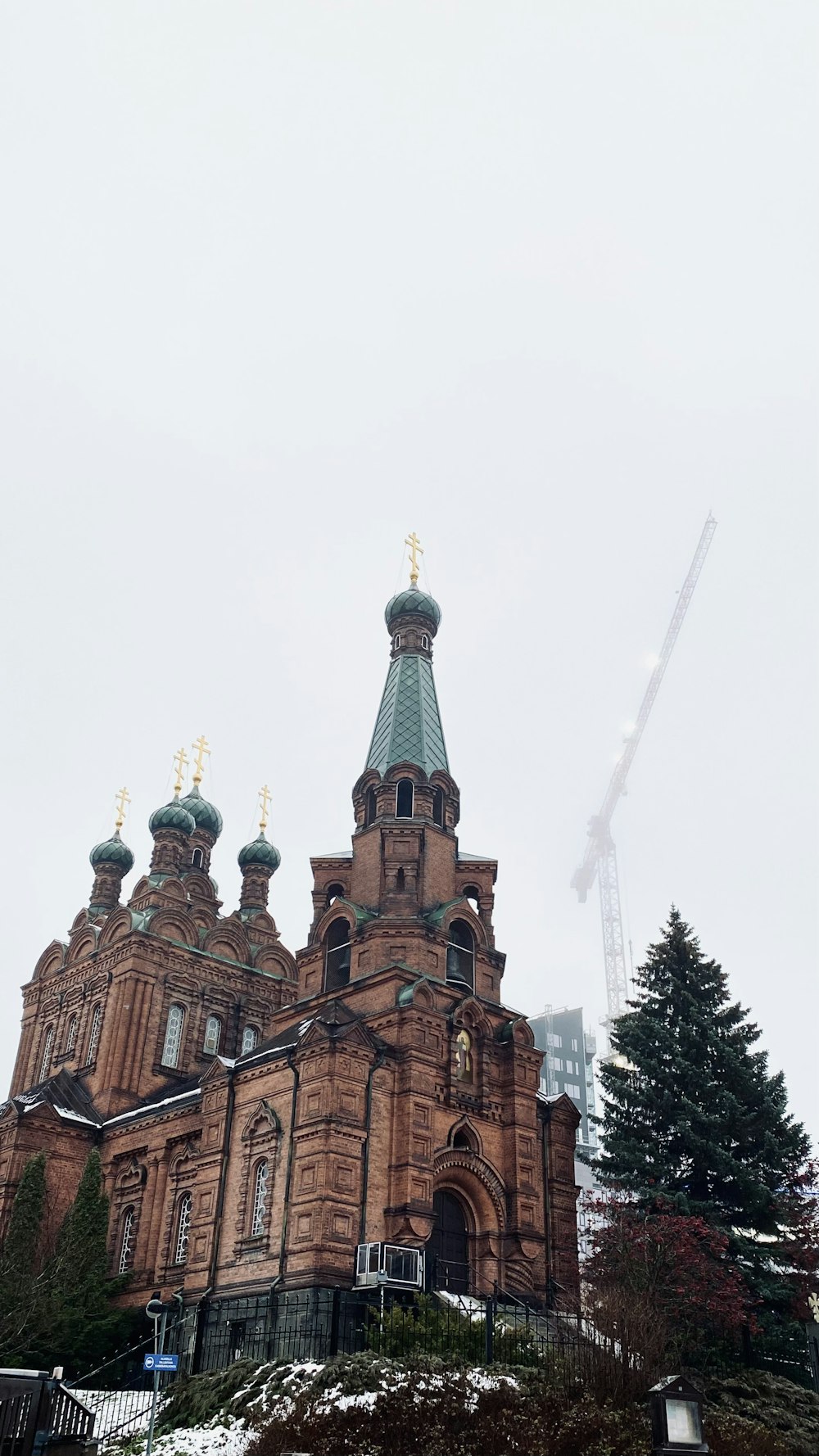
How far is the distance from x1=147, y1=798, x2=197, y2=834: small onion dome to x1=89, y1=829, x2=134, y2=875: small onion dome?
6.78 feet

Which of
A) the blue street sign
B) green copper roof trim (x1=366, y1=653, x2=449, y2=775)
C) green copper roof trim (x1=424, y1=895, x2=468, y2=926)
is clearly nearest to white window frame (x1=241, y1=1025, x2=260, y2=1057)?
green copper roof trim (x1=366, y1=653, x2=449, y2=775)

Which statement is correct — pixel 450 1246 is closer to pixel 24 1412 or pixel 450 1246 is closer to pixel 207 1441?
pixel 207 1441

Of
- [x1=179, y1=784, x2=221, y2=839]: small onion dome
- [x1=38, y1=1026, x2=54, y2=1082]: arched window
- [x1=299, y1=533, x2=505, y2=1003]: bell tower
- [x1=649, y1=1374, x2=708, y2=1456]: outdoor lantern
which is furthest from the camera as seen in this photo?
[x1=179, y1=784, x2=221, y2=839]: small onion dome

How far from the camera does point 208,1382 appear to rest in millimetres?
22625

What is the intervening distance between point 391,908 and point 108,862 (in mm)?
17890

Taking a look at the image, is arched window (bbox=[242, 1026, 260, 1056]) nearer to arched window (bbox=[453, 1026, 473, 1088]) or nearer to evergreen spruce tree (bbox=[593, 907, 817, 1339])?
arched window (bbox=[453, 1026, 473, 1088])

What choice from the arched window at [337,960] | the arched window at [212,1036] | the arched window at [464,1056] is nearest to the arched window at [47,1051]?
the arched window at [212,1036]

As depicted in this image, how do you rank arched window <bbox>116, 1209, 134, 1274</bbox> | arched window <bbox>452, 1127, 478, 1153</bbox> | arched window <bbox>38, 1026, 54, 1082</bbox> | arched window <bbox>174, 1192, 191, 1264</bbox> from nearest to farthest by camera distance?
arched window <bbox>452, 1127, 478, 1153</bbox> → arched window <bbox>174, 1192, 191, 1264</bbox> → arched window <bbox>116, 1209, 134, 1274</bbox> → arched window <bbox>38, 1026, 54, 1082</bbox>

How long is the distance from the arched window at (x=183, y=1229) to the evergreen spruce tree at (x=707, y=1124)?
10.1 meters

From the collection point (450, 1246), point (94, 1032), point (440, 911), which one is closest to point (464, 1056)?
point (440, 911)

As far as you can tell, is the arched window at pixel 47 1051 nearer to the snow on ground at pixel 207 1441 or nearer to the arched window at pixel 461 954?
the arched window at pixel 461 954

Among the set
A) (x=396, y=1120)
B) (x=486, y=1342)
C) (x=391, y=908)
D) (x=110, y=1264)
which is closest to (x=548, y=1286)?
(x=396, y=1120)

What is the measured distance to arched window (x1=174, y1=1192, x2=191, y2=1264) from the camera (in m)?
29.8

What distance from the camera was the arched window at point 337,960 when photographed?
3225cm
